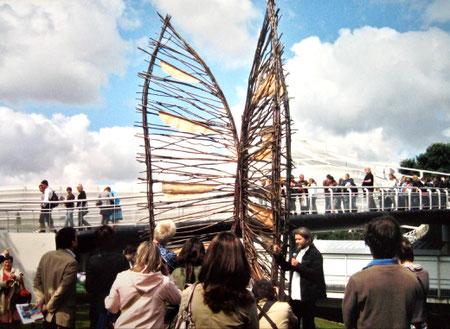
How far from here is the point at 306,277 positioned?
18.7ft

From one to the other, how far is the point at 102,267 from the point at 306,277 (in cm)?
241

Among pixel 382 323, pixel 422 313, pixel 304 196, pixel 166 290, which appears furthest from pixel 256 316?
pixel 304 196

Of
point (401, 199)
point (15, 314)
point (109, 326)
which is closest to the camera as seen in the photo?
point (109, 326)

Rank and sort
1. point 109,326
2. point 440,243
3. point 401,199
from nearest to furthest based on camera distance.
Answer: point 109,326 → point 401,199 → point 440,243

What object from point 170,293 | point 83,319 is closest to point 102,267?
point 170,293

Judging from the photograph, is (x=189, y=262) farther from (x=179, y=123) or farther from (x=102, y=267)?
(x=179, y=123)

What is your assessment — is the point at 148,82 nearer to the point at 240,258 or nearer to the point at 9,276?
the point at 9,276

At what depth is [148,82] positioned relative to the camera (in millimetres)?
7246

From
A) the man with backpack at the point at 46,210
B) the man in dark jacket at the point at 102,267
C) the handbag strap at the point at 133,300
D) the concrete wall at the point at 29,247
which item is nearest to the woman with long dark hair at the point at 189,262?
the handbag strap at the point at 133,300

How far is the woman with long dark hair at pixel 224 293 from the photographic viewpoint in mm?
2879

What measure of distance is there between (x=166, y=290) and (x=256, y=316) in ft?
3.83

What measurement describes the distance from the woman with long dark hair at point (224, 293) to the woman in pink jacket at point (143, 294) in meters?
0.95

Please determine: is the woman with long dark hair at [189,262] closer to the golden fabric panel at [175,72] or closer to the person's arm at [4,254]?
the golden fabric panel at [175,72]

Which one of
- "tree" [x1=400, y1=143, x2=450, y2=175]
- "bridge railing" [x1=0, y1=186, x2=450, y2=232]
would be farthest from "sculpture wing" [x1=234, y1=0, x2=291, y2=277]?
"tree" [x1=400, y1=143, x2=450, y2=175]
